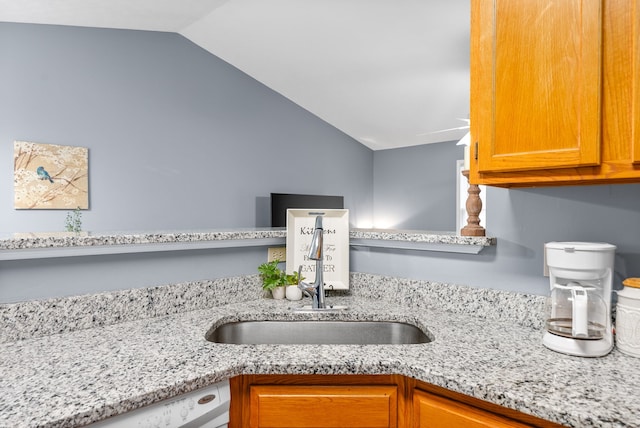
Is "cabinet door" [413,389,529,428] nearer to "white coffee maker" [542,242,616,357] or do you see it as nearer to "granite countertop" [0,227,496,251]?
"white coffee maker" [542,242,616,357]

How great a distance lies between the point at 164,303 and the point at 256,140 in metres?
4.28

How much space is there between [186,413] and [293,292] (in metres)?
0.78

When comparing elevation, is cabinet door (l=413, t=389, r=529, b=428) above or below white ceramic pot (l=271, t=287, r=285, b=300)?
below

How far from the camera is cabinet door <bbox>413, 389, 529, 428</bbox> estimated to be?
91 centimetres

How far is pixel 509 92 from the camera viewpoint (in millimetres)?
1140

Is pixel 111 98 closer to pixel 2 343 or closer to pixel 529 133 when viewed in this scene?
pixel 2 343

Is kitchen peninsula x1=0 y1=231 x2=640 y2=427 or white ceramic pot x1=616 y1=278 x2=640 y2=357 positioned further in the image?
white ceramic pot x1=616 y1=278 x2=640 y2=357

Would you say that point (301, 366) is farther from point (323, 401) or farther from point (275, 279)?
point (275, 279)

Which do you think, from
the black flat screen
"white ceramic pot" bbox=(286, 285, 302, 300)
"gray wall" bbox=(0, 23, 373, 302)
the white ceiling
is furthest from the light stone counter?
the black flat screen

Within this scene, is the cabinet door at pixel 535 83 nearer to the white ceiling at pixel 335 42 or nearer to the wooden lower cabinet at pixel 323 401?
the wooden lower cabinet at pixel 323 401

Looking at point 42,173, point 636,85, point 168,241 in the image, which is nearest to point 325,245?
point 168,241

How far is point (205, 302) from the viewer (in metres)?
1.56

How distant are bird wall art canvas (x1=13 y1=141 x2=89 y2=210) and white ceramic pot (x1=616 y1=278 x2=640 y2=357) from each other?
425 centimetres

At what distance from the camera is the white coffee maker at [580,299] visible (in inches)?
41.9
